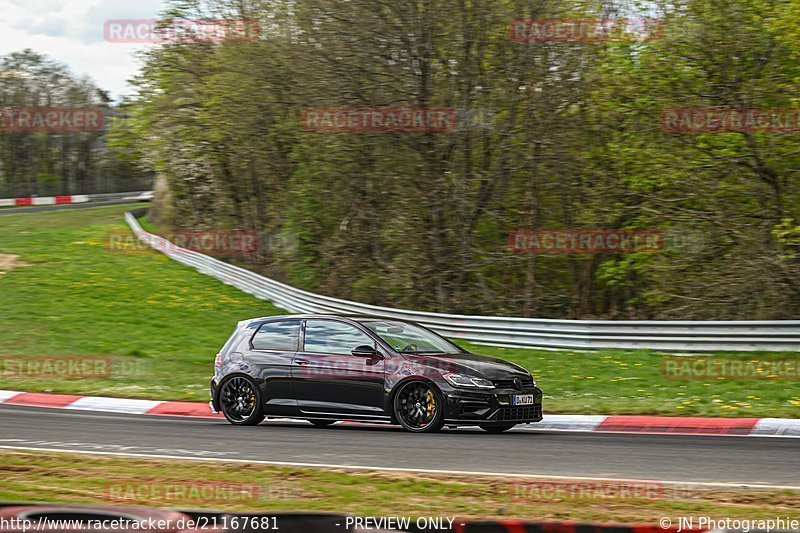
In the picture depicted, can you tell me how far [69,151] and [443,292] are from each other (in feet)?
227

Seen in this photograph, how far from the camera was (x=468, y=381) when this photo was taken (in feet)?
36.2

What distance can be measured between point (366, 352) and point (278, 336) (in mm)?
1500

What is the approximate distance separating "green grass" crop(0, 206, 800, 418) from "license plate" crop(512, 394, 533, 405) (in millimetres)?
2109

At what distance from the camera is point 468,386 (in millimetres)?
11023

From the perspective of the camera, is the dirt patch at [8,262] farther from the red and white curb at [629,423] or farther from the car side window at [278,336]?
the car side window at [278,336]

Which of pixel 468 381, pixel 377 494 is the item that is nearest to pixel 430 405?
pixel 468 381

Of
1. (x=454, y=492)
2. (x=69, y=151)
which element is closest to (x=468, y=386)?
(x=454, y=492)

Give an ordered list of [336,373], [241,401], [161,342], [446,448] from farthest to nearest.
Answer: [161,342]
[241,401]
[336,373]
[446,448]

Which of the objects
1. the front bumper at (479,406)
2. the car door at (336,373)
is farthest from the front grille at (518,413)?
the car door at (336,373)

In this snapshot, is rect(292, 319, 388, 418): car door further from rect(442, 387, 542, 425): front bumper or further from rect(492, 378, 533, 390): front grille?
rect(492, 378, 533, 390): front grille

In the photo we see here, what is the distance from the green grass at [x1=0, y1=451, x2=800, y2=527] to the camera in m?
6.49

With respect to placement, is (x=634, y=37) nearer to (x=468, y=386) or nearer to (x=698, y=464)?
(x=468, y=386)

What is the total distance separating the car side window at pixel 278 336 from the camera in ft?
40.6

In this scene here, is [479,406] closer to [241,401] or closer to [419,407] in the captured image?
[419,407]
